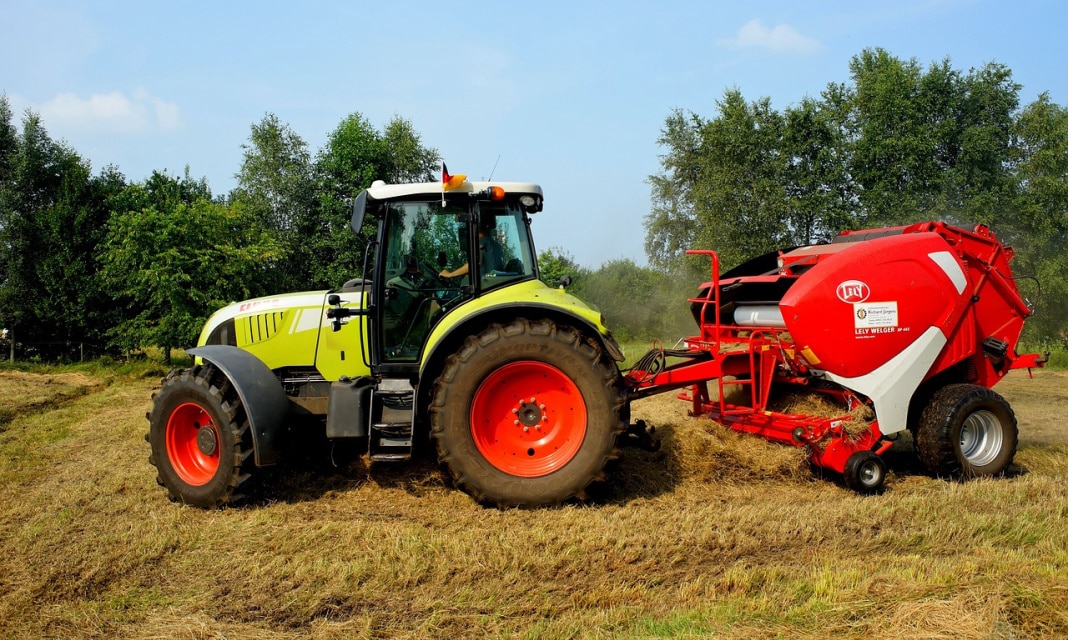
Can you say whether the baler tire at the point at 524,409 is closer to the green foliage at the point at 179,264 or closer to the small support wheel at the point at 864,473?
the small support wheel at the point at 864,473

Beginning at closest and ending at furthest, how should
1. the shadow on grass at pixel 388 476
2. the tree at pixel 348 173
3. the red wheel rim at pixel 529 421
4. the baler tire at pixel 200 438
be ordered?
the red wheel rim at pixel 529 421 → the baler tire at pixel 200 438 → the shadow on grass at pixel 388 476 → the tree at pixel 348 173

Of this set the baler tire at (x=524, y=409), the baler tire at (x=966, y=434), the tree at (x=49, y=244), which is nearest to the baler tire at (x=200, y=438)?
the baler tire at (x=524, y=409)

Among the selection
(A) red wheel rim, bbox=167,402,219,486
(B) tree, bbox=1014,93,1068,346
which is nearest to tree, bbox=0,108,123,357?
(A) red wheel rim, bbox=167,402,219,486

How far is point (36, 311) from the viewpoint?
23328 mm

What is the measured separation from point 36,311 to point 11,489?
20.5 m

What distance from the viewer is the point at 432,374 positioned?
5496mm

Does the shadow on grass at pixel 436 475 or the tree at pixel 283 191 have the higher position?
the tree at pixel 283 191

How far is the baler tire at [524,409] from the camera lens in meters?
5.19

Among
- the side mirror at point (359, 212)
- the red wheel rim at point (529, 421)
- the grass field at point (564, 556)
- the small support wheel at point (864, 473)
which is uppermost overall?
the side mirror at point (359, 212)

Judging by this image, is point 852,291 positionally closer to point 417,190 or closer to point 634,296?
point 417,190

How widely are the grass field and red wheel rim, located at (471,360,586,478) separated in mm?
412

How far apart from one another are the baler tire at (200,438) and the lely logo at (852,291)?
472 cm

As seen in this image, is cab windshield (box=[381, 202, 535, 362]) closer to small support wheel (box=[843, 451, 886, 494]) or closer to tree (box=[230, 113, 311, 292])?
small support wheel (box=[843, 451, 886, 494])

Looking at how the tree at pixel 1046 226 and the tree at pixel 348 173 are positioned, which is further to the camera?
the tree at pixel 348 173
